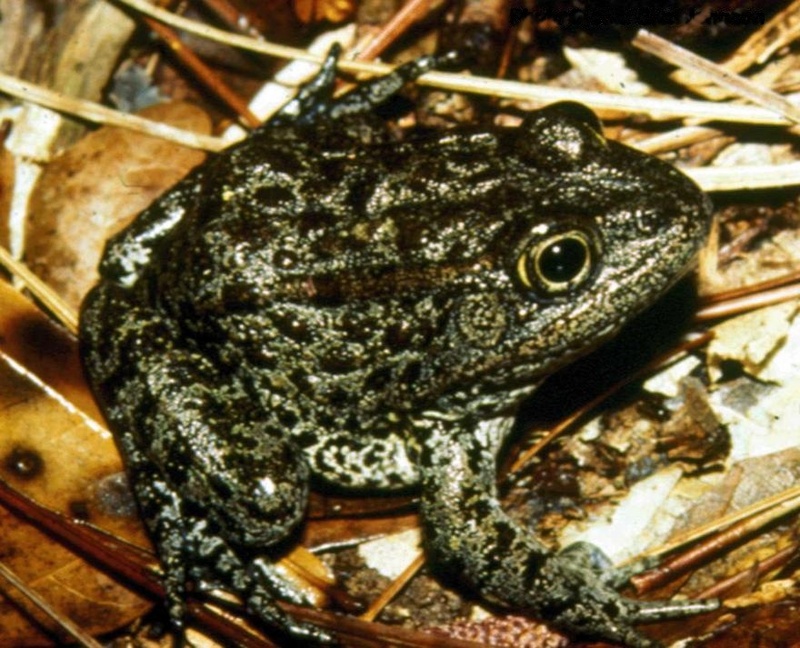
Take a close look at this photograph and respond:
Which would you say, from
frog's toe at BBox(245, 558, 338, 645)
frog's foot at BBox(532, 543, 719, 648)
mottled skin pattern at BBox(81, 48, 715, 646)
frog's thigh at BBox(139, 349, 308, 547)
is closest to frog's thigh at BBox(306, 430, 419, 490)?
mottled skin pattern at BBox(81, 48, 715, 646)

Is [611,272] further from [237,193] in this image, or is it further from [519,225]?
[237,193]

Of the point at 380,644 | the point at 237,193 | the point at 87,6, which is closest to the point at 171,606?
the point at 380,644

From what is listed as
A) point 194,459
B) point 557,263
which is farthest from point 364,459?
point 557,263

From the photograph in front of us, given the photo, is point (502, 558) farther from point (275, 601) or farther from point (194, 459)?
point (194, 459)

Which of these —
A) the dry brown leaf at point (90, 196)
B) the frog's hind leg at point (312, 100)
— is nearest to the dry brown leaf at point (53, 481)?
the dry brown leaf at point (90, 196)

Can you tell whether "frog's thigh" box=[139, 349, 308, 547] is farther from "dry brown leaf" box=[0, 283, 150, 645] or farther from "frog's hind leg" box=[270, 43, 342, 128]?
"frog's hind leg" box=[270, 43, 342, 128]

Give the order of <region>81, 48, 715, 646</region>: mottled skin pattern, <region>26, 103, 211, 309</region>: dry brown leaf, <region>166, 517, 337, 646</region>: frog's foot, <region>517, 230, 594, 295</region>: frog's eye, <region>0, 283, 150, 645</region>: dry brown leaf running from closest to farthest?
<region>517, 230, 594, 295</region>: frog's eye, <region>81, 48, 715, 646</region>: mottled skin pattern, <region>166, 517, 337, 646</region>: frog's foot, <region>0, 283, 150, 645</region>: dry brown leaf, <region>26, 103, 211, 309</region>: dry brown leaf
